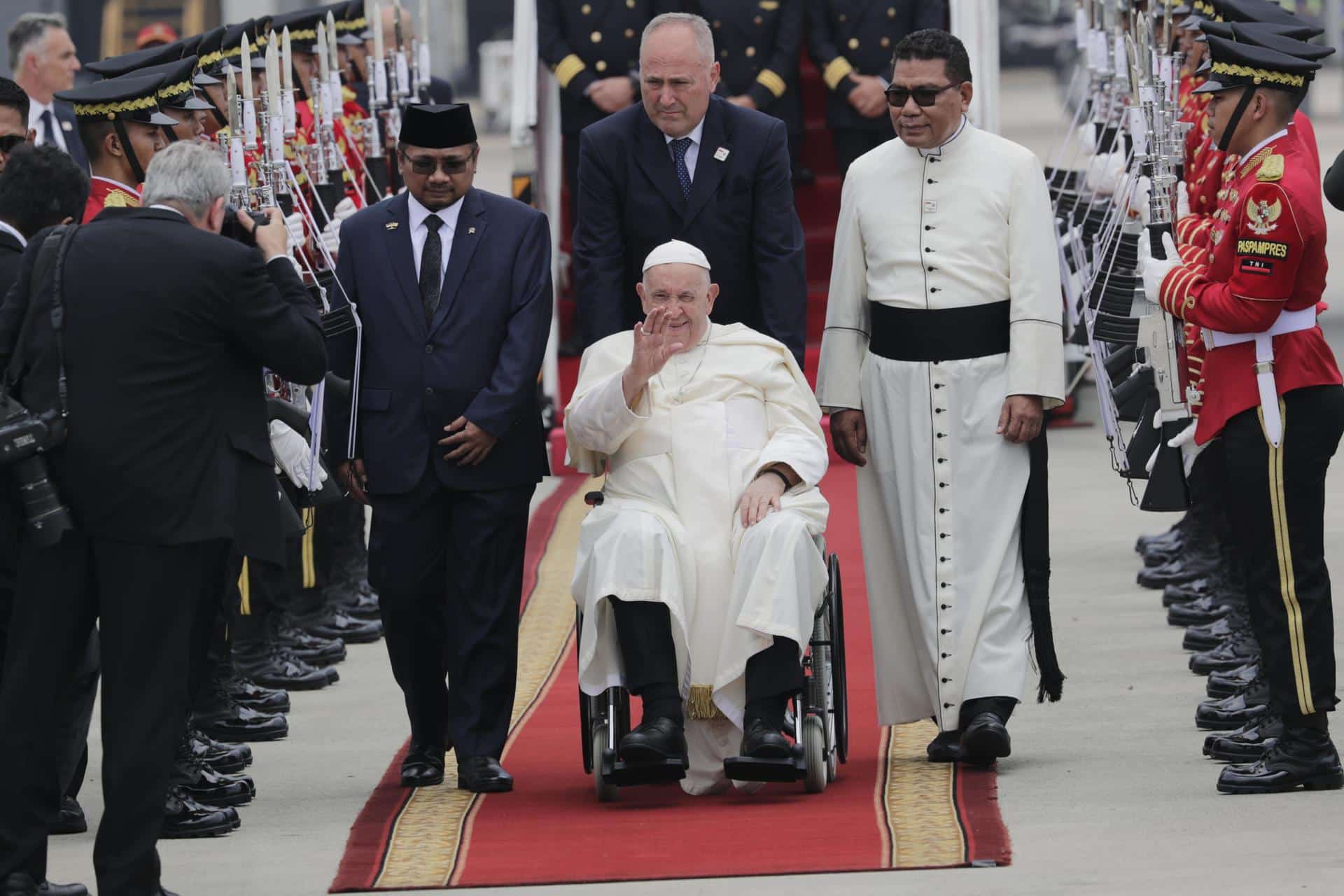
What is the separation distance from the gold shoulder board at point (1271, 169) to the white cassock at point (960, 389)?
24.8 inches

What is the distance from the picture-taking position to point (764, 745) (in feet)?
17.5

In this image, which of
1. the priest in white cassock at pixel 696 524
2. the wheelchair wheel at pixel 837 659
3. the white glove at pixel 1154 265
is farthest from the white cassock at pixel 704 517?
the white glove at pixel 1154 265

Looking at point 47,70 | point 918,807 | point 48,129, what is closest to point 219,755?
point 918,807

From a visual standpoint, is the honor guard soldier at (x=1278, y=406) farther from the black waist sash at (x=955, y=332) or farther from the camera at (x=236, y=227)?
the camera at (x=236, y=227)

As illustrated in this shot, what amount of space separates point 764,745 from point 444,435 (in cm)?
105

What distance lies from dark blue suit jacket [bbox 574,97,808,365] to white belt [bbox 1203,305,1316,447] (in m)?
1.19

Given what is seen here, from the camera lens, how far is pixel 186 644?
4.63 m

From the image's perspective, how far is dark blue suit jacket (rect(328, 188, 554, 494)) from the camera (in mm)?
5711

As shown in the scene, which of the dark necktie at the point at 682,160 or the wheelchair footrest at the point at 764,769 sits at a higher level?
the dark necktie at the point at 682,160

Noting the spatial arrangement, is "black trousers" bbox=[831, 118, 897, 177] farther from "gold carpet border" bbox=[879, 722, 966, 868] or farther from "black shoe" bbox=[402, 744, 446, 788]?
"black shoe" bbox=[402, 744, 446, 788]

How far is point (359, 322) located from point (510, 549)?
0.63 m

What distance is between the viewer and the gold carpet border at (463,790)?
16.3 ft

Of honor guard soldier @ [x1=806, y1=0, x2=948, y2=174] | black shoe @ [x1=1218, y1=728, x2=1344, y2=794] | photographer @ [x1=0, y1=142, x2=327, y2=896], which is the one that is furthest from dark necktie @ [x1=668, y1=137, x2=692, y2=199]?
honor guard soldier @ [x1=806, y1=0, x2=948, y2=174]

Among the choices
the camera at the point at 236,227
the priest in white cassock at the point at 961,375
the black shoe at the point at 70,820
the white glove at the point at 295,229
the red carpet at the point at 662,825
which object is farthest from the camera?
the white glove at the point at 295,229
